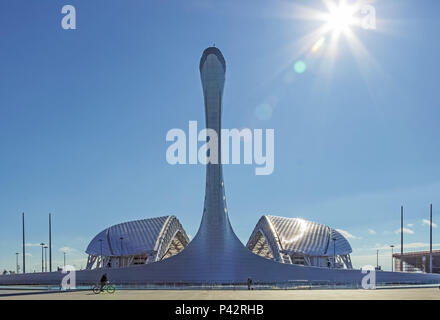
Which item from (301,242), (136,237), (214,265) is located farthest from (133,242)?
(214,265)

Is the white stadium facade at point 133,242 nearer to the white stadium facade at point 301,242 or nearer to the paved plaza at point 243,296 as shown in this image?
the white stadium facade at point 301,242

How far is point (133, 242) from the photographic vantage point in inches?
3216

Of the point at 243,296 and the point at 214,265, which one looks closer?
the point at 243,296

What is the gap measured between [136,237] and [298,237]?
25237mm

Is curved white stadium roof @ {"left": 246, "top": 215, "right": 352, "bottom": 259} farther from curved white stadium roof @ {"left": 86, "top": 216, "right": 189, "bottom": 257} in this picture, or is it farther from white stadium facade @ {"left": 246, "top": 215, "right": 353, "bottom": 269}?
curved white stadium roof @ {"left": 86, "top": 216, "right": 189, "bottom": 257}

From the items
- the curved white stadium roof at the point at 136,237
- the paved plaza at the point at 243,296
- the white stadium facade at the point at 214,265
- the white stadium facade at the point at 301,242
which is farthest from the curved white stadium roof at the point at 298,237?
the paved plaza at the point at 243,296

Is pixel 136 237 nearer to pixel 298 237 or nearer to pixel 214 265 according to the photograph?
pixel 298 237

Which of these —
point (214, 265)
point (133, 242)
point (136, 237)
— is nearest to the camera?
point (214, 265)

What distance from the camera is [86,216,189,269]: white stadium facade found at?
79.9 metres

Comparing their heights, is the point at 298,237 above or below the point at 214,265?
above

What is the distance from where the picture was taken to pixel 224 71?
208 feet

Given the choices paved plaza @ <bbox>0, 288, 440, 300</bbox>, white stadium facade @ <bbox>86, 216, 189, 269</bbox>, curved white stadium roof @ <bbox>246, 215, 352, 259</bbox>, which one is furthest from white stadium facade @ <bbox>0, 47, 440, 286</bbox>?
paved plaza @ <bbox>0, 288, 440, 300</bbox>
